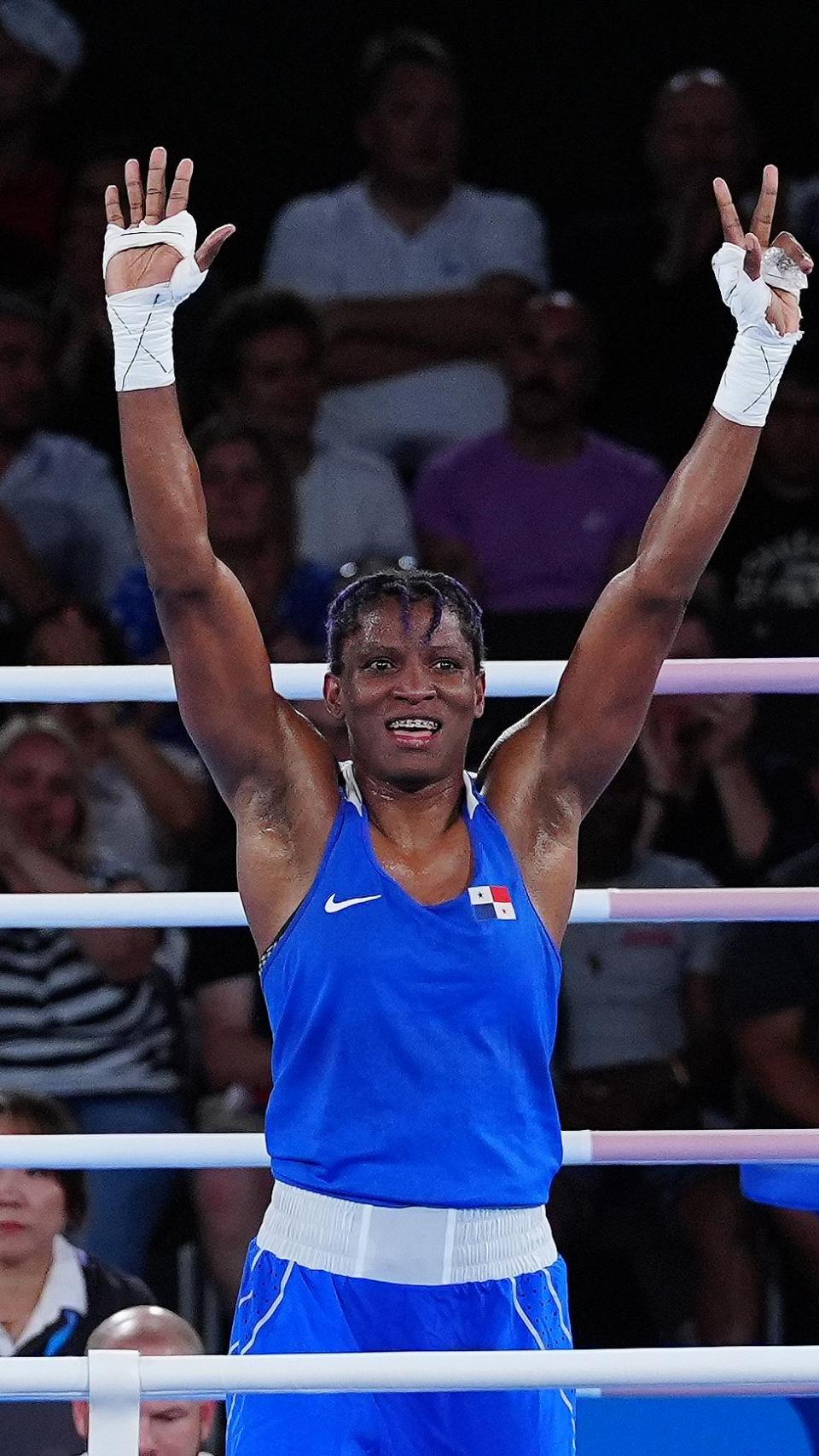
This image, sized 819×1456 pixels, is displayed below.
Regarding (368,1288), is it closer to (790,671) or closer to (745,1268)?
(790,671)

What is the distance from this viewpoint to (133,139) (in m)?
5.70

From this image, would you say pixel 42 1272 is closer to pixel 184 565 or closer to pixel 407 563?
pixel 184 565

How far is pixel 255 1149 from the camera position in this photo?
2643 millimetres

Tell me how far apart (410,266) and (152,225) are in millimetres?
3204

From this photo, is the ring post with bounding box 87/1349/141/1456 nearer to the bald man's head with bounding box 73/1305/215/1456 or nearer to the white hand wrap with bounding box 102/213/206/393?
the white hand wrap with bounding box 102/213/206/393

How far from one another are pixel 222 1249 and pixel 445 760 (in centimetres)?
206

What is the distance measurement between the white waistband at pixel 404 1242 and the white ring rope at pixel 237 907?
0.41m

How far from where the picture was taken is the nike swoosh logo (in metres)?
2.45

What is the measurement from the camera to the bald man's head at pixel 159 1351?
3277 millimetres

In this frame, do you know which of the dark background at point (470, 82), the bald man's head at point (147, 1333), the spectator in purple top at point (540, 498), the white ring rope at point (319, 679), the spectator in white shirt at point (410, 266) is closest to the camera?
the white ring rope at point (319, 679)

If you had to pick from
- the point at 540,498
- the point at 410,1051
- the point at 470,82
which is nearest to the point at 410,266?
the point at 470,82

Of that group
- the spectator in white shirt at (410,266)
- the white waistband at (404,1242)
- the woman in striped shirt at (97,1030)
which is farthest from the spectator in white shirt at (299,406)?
the white waistband at (404,1242)

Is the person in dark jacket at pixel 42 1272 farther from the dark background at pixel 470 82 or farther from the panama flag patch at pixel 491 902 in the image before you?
the dark background at pixel 470 82

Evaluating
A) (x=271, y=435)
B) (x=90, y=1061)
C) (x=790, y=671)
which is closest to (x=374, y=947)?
(x=790, y=671)
